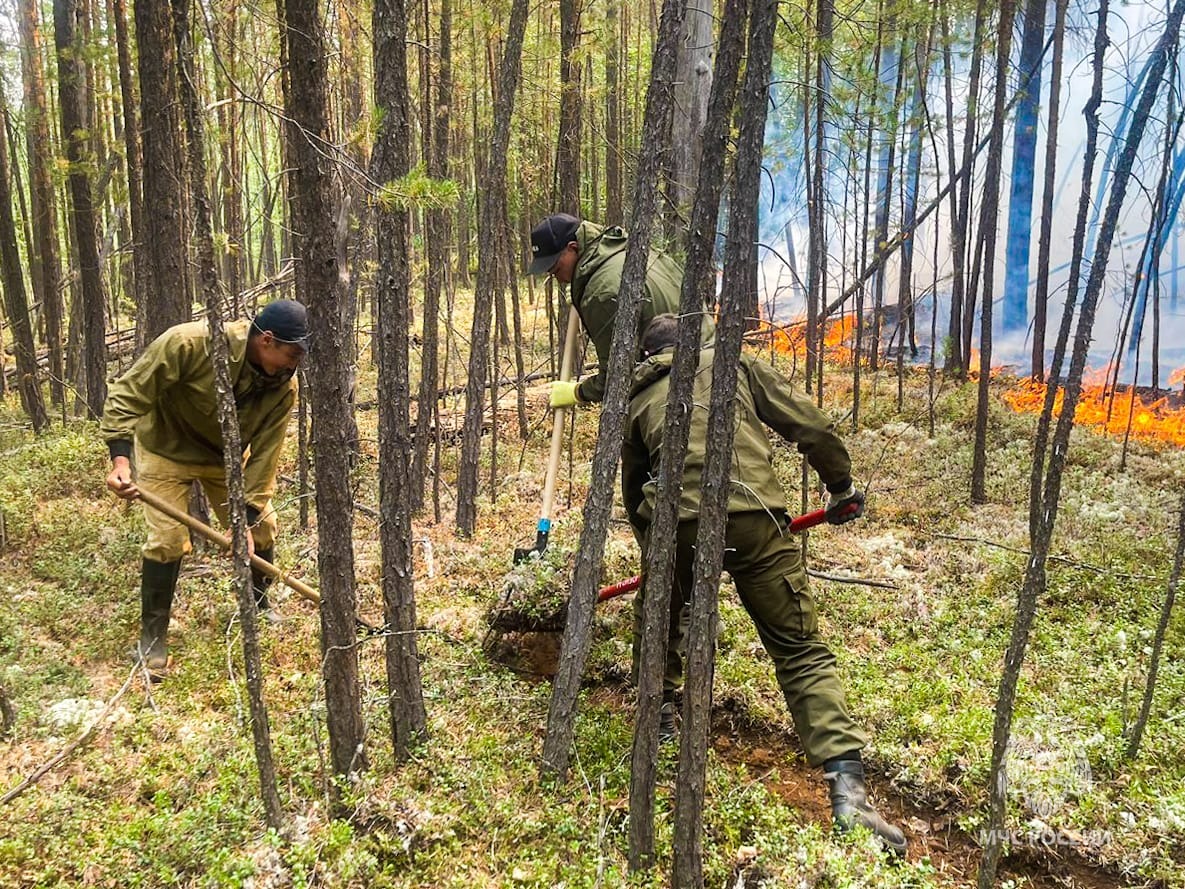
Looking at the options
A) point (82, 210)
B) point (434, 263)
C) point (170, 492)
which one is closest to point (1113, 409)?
point (434, 263)

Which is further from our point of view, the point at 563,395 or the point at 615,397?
the point at 563,395

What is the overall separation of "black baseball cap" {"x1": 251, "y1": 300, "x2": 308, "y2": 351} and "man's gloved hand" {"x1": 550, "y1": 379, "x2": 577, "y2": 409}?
129cm

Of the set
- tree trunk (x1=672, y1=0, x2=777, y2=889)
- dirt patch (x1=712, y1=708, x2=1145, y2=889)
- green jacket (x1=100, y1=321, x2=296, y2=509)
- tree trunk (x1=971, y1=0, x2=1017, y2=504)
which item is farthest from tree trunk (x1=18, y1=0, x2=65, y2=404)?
tree trunk (x1=971, y1=0, x2=1017, y2=504)

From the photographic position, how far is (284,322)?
12.3 feet

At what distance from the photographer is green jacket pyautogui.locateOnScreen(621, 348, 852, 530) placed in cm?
321

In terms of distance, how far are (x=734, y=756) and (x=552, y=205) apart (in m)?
6.49

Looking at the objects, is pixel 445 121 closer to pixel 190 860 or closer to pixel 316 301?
pixel 316 301

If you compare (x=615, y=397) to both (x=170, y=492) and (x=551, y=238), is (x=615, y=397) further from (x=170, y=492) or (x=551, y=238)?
(x=170, y=492)

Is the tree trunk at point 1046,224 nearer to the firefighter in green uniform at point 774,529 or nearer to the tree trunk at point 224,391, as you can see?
the firefighter in green uniform at point 774,529

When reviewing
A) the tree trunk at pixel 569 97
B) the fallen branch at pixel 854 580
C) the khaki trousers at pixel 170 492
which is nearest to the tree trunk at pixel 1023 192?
the tree trunk at pixel 569 97

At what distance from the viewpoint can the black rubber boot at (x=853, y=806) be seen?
9.62 ft

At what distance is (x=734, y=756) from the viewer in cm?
380

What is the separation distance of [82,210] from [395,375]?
26.7ft

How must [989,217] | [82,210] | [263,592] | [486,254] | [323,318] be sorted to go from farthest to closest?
1. [82,210]
2. [989,217]
3. [486,254]
4. [263,592]
5. [323,318]
